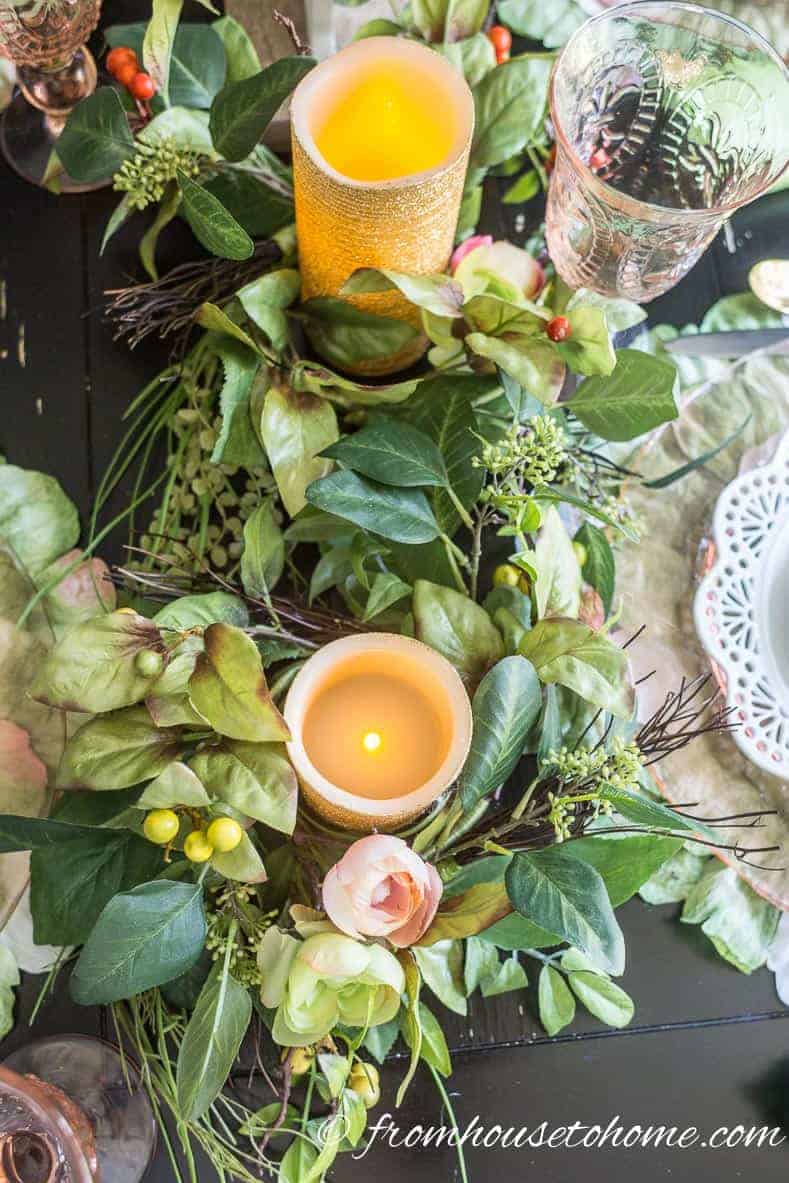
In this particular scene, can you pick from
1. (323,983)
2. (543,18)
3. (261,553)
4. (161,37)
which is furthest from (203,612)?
(543,18)

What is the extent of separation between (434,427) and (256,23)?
277 mm

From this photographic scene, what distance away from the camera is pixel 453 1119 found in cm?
46

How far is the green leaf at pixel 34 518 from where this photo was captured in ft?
1.76

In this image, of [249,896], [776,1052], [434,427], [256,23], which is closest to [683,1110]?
[776,1052]

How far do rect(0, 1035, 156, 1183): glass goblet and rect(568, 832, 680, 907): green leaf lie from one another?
0.21 meters

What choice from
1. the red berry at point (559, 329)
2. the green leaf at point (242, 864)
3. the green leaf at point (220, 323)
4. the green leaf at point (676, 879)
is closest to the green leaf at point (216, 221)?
the green leaf at point (220, 323)

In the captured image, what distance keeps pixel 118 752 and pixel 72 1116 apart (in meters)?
0.17

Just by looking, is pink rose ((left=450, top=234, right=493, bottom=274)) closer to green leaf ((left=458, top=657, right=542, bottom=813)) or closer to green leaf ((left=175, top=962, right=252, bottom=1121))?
green leaf ((left=458, top=657, right=542, bottom=813))

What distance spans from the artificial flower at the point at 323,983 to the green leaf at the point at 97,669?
0.10 m

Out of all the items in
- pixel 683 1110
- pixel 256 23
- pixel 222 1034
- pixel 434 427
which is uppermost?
pixel 256 23

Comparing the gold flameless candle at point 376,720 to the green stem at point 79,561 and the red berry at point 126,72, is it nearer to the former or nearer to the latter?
the green stem at point 79,561

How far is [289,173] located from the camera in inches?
21.8

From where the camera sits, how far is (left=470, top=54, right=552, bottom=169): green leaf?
1.74 feet

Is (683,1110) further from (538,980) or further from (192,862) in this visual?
(192,862)
